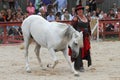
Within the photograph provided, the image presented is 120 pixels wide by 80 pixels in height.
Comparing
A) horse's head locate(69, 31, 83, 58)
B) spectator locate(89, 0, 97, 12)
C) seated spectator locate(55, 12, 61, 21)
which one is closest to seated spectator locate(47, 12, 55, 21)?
seated spectator locate(55, 12, 61, 21)

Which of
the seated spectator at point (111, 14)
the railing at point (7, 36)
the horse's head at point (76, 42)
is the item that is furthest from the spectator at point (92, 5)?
the horse's head at point (76, 42)

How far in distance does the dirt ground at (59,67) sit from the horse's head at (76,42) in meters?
0.61

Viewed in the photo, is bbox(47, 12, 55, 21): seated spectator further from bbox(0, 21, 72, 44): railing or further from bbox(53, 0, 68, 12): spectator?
bbox(53, 0, 68, 12): spectator

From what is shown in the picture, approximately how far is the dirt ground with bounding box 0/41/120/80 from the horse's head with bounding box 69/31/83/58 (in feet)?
1.99

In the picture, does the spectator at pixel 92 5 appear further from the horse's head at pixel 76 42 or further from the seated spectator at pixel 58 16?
the horse's head at pixel 76 42

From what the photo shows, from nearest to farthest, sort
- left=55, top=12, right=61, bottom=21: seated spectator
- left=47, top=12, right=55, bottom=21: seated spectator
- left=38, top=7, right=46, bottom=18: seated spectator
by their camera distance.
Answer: left=47, top=12, right=55, bottom=21: seated spectator, left=55, top=12, right=61, bottom=21: seated spectator, left=38, top=7, right=46, bottom=18: seated spectator

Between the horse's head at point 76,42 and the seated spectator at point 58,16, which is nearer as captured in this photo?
the horse's head at point 76,42

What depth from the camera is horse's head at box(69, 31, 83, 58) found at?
10484mm

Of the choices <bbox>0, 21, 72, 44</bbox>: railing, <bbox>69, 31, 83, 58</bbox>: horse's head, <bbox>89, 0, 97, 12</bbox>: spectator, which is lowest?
<bbox>0, 21, 72, 44</bbox>: railing

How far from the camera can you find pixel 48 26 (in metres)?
11.2

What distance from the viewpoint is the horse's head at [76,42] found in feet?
34.4

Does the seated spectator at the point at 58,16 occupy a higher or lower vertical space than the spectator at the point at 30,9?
lower

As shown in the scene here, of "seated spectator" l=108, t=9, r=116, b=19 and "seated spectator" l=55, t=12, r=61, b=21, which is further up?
"seated spectator" l=55, t=12, r=61, b=21

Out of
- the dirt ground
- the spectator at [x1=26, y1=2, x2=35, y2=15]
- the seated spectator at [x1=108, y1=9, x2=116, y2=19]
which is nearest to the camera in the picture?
the dirt ground
